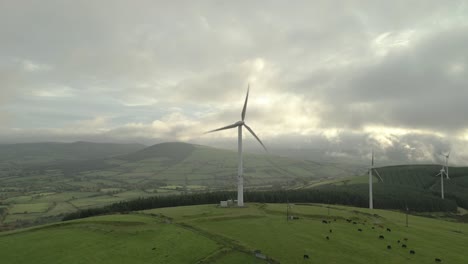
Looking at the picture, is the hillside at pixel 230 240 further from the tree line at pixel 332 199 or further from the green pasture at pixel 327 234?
the tree line at pixel 332 199

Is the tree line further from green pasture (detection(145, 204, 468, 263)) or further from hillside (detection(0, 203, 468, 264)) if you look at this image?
hillside (detection(0, 203, 468, 264))

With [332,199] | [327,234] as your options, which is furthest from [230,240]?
[332,199]

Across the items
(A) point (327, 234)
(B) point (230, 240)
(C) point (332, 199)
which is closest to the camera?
(B) point (230, 240)

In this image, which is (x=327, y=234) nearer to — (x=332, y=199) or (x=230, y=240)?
(x=230, y=240)

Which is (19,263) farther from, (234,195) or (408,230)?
(234,195)

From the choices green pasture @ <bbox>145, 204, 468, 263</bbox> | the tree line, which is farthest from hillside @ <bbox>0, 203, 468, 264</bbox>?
the tree line

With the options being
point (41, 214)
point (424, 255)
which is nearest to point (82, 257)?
point (424, 255)

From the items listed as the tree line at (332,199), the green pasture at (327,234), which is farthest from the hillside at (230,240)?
the tree line at (332,199)

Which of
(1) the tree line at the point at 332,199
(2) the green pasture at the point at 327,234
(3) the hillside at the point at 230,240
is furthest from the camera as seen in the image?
(1) the tree line at the point at 332,199
